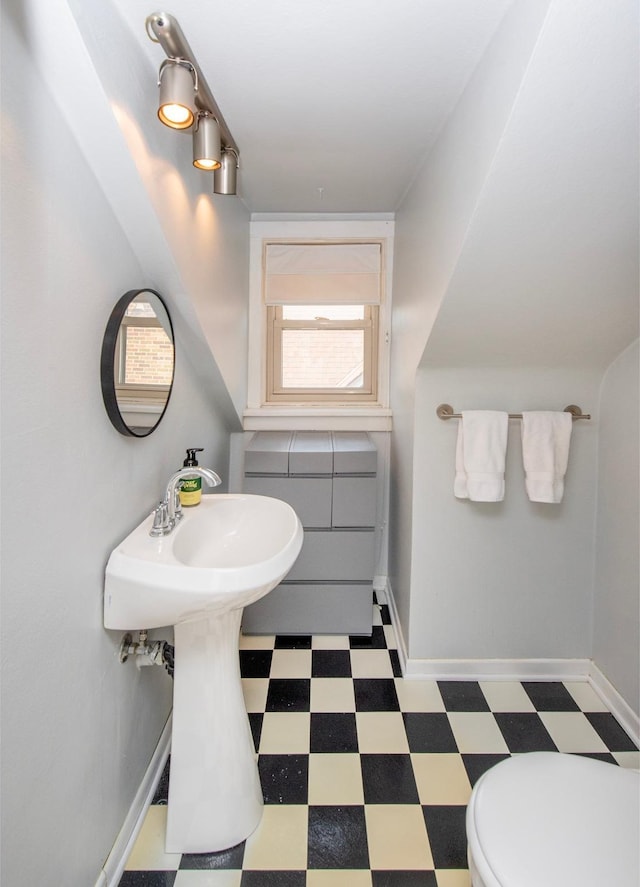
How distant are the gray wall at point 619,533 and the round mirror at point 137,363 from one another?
1605 millimetres

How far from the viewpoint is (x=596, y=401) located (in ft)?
6.24

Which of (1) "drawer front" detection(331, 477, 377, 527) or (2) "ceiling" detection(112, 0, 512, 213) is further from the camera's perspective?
(1) "drawer front" detection(331, 477, 377, 527)

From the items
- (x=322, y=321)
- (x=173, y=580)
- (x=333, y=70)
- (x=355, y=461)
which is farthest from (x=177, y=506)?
(x=322, y=321)

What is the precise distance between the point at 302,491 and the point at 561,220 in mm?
1399

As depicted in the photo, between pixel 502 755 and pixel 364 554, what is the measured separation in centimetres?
90

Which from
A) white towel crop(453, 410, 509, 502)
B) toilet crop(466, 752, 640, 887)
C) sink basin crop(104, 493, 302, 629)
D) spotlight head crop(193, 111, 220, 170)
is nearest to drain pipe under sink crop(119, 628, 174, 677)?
sink basin crop(104, 493, 302, 629)

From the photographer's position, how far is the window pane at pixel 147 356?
1223 mm

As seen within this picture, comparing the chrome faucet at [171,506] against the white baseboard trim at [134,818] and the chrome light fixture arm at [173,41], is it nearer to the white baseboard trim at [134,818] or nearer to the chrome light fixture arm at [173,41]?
the white baseboard trim at [134,818]

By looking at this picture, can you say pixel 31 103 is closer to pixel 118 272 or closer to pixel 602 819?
pixel 118 272

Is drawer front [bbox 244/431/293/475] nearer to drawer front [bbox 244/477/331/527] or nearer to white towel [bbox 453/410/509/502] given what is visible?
drawer front [bbox 244/477/331/527]

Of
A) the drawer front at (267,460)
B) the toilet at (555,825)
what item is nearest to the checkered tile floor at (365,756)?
the toilet at (555,825)

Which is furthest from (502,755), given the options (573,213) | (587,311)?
(573,213)

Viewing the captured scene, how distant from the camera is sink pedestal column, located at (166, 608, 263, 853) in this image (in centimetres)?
124

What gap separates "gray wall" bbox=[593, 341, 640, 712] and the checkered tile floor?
0.22 metres
